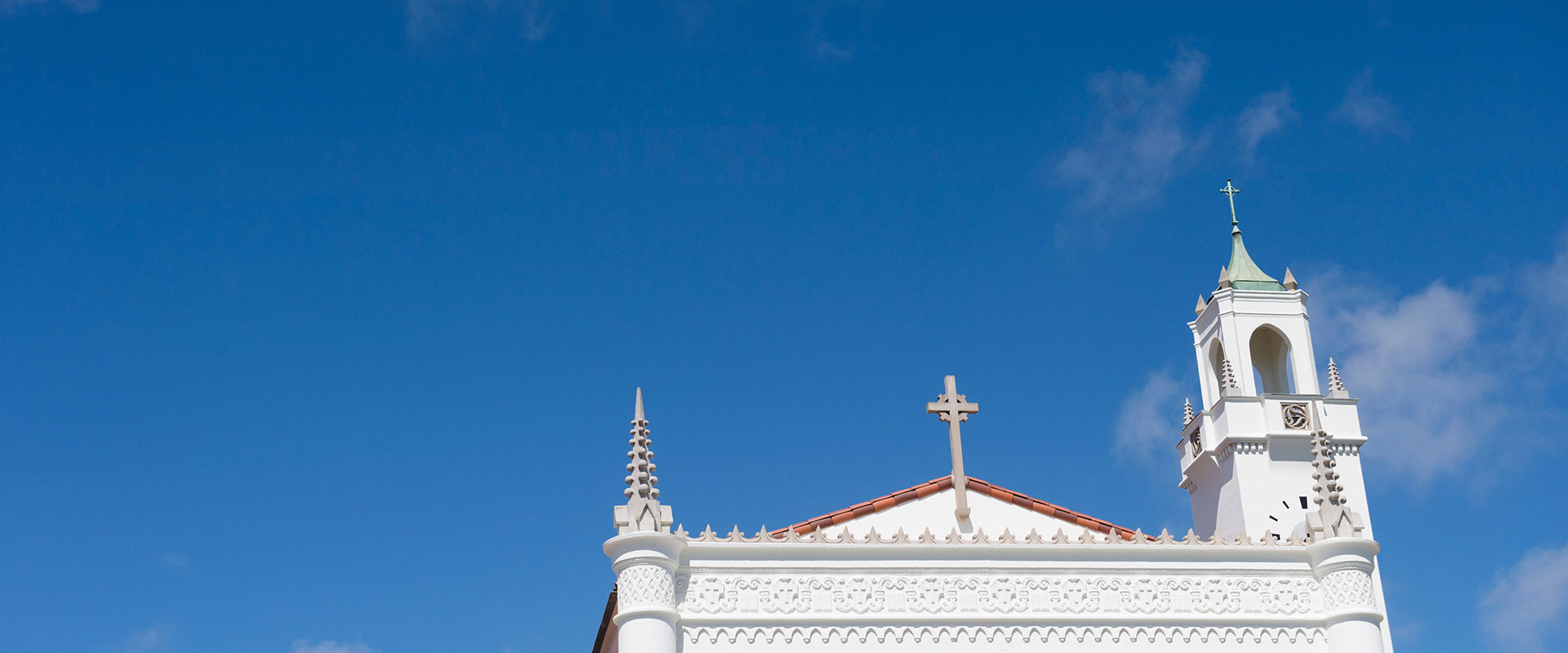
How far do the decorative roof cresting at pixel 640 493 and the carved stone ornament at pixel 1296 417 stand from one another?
20065mm

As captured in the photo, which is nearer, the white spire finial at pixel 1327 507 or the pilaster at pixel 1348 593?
the pilaster at pixel 1348 593

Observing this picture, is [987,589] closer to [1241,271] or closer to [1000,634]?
[1000,634]

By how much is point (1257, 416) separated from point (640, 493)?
19959mm

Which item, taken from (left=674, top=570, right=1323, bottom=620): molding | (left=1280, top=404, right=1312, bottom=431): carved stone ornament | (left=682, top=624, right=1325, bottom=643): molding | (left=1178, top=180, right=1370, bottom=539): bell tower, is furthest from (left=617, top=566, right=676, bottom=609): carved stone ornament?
(left=1280, top=404, right=1312, bottom=431): carved stone ornament

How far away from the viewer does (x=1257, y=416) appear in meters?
31.4

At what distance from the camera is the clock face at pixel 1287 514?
30109 mm

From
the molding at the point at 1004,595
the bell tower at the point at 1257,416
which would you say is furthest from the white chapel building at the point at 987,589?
the bell tower at the point at 1257,416

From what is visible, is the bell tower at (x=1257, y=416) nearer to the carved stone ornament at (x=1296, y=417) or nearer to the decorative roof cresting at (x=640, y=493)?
the carved stone ornament at (x=1296, y=417)

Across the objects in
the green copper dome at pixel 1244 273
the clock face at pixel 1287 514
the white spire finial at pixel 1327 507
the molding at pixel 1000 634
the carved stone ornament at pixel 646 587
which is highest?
the green copper dome at pixel 1244 273

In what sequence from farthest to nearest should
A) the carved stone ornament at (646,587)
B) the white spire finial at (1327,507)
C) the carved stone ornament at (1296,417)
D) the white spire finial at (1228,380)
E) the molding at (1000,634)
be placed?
the white spire finial at (1228,380)
the carved stone ornament at (1296,417)
the white spire finial at (1327,507)
the molding at (1000,634)
the carved stone ornament at (646,587)

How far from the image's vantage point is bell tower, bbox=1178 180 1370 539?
30672mm

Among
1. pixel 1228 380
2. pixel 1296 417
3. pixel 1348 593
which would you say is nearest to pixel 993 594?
pixel 1348 593

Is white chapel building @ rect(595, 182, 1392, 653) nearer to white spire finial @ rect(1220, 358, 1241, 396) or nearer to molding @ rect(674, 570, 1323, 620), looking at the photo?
molding @ rect(674, 570, 1323, 620)

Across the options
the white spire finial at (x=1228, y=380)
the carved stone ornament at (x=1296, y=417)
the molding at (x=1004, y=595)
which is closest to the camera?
the molding at (x=1004, y=595)
